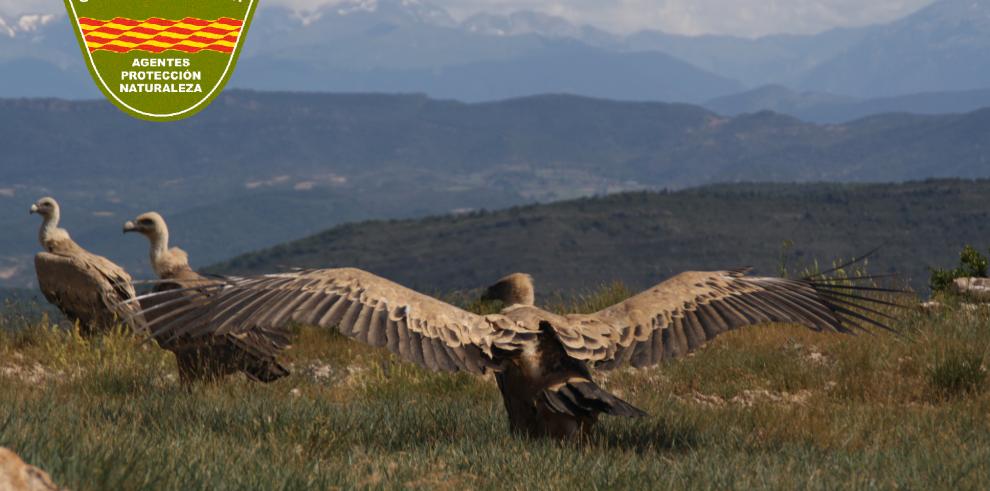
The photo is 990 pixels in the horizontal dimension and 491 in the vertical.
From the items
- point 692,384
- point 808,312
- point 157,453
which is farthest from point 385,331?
point 692,384

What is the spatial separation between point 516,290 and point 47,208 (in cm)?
793

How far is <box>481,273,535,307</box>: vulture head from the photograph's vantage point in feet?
24.2

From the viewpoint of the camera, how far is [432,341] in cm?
617

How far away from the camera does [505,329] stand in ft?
20.6

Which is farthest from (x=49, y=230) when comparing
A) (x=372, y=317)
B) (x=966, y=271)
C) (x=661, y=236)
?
(x=661, y=236)

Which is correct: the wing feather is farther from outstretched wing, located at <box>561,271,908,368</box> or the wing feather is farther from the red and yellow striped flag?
the red and yellow striped flag

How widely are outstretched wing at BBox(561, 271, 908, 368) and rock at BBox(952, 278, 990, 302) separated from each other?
596cm

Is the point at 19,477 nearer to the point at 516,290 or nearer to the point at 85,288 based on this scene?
the point at 516,290

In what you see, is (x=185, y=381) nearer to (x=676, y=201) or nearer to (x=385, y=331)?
(x=385, y=331)

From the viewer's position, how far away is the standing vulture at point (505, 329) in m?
6.09

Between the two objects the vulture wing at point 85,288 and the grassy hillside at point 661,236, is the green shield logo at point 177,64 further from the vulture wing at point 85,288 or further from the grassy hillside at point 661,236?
the grassy hillside at point 661,236

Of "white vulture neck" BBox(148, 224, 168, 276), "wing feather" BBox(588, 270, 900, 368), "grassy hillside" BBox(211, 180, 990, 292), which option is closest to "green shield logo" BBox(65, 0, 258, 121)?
"white vulture neck" BBox(148, 224, 168, 276)

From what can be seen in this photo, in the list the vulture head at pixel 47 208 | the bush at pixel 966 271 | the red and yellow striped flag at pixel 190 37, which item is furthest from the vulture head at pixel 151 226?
the bush at pixel 966 271

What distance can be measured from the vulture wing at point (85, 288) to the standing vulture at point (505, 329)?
212 inches
